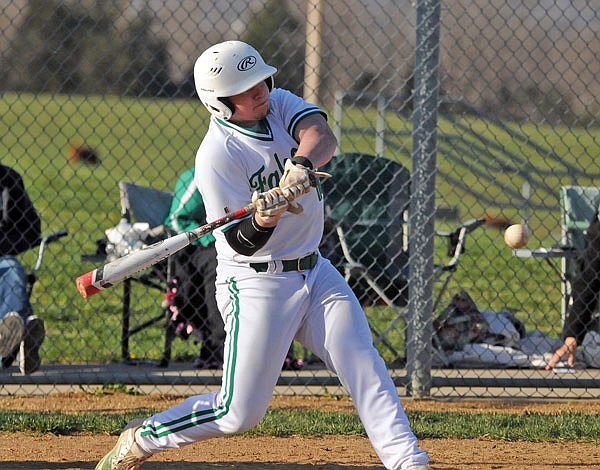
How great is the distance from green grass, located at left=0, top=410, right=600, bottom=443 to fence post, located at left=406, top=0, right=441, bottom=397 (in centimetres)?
52

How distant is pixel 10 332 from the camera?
6.12 m

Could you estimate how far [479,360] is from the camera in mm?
6762

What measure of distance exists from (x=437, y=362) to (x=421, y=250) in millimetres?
1128

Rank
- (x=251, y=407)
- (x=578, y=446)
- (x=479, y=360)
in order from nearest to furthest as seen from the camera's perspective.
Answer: (x=251, y=407) → (x=578, y=446) → (x=479, y=360)

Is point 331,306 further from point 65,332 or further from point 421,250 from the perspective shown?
point 65,332

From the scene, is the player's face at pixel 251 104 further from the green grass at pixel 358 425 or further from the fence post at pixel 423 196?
the fence post at pixel 423 196

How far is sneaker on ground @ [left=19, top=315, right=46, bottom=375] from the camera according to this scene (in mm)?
6121

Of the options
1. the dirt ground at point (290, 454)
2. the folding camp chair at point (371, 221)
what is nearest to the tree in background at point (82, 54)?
the folding camp chair at point (371, 221)

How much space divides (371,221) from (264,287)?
3439 millimetres

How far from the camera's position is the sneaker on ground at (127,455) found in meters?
3.94

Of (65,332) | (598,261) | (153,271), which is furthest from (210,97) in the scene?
(65,332)

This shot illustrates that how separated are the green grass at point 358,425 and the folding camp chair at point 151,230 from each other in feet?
4.97

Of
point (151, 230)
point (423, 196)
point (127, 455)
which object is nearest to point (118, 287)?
point (151, 230)

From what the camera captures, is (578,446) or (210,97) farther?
(578,446)
